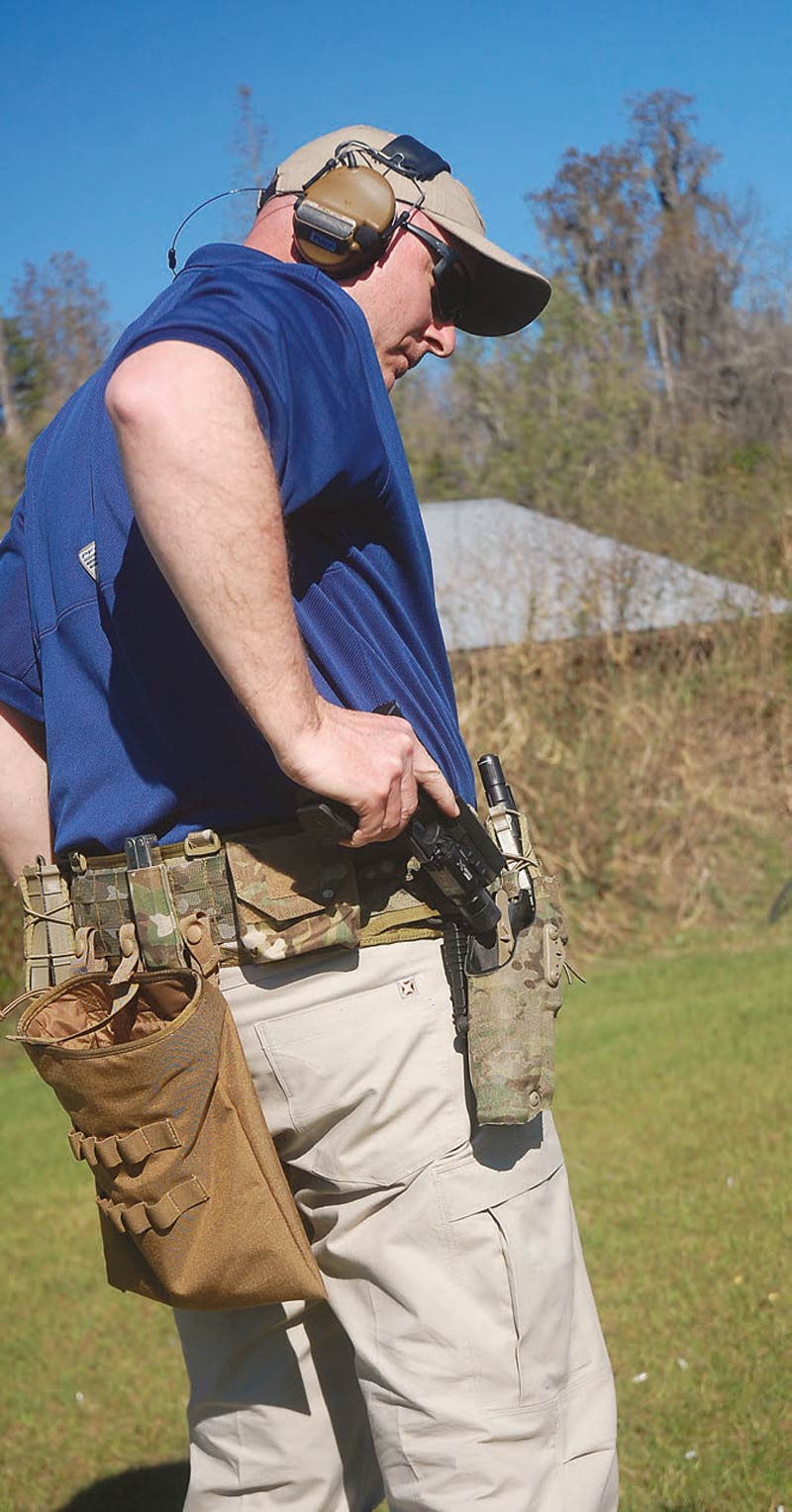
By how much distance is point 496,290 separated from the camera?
2.31 m

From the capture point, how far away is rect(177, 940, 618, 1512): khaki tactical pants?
1916 millimetres

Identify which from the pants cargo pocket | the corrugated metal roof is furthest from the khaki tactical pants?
the corrugated metal roof

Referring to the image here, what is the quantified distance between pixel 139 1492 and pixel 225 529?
106 inches

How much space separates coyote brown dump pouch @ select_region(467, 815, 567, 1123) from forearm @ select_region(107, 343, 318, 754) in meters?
0.56

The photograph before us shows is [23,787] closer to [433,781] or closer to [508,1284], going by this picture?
[433,781]

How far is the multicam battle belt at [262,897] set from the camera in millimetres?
1950

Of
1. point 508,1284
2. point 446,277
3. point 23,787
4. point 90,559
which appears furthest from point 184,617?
point 508,1284

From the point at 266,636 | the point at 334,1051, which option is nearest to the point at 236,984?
the point at 334,1051

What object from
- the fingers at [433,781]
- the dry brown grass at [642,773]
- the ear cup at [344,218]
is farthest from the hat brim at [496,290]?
the dry brown grass at [642,773]

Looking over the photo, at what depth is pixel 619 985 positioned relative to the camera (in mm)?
8234

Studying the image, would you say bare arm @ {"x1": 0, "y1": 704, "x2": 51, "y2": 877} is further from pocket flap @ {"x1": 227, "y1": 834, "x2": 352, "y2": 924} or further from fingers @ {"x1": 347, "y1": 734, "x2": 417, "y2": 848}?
fingers @ {"x1": 347, "y1": 734, "x2": 417, "y2": 848}

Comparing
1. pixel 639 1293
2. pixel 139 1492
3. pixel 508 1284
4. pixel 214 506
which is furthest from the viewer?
pixel 639 1293

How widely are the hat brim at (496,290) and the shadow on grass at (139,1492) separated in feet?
8.85

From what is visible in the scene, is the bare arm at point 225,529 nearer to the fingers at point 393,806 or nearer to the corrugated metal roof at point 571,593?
the fingers at point 393,806
